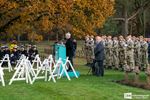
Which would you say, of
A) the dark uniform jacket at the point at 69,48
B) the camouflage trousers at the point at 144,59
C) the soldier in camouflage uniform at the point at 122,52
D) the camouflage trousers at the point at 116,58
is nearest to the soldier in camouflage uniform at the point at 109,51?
the camouflage trousers at the point at 116,58

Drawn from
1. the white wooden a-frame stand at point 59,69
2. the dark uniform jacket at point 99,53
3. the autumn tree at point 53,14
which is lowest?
the white wooden a-frame stand at point 59,69

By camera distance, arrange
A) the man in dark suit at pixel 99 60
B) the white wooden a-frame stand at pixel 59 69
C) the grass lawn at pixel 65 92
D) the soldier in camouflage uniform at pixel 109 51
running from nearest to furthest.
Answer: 1. the grass lawn at pixel 65 92
2. the white wooden a-frame stand at pixel 59 69
3. the man in dark suit at pixel 99 60
4. the soldier in camouflage uniform at pixel 109 51

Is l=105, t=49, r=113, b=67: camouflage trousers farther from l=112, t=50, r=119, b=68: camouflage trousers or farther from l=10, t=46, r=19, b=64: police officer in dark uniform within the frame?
l=10, t=46, r=19, b=64: police officer in dark uniform

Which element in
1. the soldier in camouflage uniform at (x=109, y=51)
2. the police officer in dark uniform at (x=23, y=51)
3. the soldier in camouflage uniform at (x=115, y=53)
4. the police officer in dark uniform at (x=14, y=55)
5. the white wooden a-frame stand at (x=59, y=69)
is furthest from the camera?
the police officer in dark uniform at (x=23, y=51)

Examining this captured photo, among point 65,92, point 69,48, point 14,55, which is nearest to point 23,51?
point 14,55

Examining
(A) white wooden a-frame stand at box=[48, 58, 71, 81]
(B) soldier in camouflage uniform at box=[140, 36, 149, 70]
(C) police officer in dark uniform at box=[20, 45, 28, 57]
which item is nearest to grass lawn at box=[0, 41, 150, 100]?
(A) white wooden a-frame stand at box=[48, 58, 71, 81]

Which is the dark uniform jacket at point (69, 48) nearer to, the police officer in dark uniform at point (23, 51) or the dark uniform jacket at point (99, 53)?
the dark uniform jacket at point (99, 53)

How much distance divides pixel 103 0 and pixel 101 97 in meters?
26.5

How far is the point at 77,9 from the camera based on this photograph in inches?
1652

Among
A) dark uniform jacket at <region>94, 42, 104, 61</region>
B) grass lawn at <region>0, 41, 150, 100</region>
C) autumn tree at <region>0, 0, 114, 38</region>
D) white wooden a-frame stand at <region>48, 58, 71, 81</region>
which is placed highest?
autumn tree at <region>0, 0, 114, 38</region>

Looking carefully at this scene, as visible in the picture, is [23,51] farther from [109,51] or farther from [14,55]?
[109,51]

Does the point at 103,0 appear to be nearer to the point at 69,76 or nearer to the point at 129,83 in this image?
A: the point at 69,76

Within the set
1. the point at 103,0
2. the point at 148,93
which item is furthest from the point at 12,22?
the point at 148,93

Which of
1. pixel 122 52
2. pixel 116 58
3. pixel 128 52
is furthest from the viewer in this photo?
A: pixel 116 58
